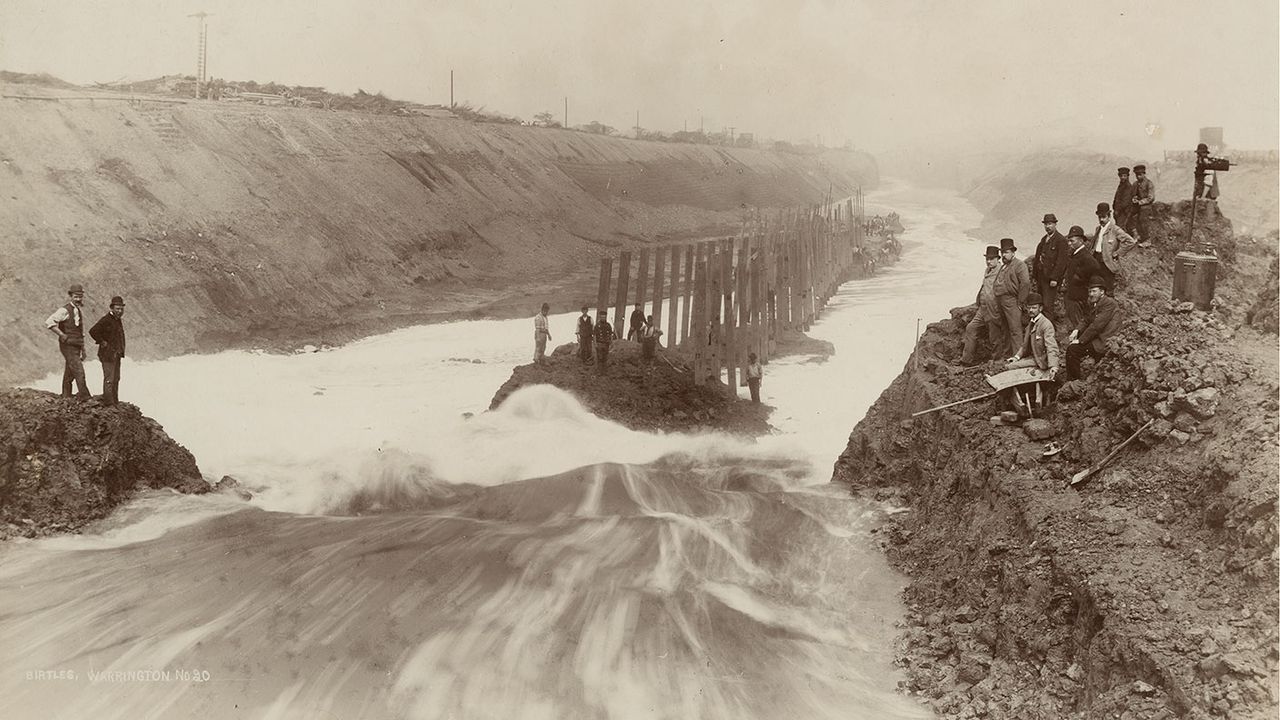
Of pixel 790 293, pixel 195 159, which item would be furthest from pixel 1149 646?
pixel 195 159

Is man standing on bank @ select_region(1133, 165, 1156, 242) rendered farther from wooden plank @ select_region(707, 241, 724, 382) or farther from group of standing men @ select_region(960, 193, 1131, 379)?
wooden plank @ select_region(707, 241, 724, 382)

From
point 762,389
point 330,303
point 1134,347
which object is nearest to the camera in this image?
point 1134,347

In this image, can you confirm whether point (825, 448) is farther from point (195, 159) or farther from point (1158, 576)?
point (195, 159)

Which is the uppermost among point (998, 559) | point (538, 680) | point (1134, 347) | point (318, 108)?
point (318, 108)

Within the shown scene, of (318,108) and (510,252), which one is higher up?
(318,108)

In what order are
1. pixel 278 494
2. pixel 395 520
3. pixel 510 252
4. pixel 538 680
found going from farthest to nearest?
pixel 510 252 < pixel 278 494 < pixel 395 520 < pixel 538 680

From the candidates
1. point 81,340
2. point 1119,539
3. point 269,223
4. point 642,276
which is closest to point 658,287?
point 642,276

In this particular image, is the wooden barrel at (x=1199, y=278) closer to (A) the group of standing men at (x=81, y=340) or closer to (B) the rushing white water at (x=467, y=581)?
(B) the rushing white water at (x=467, y=581)
